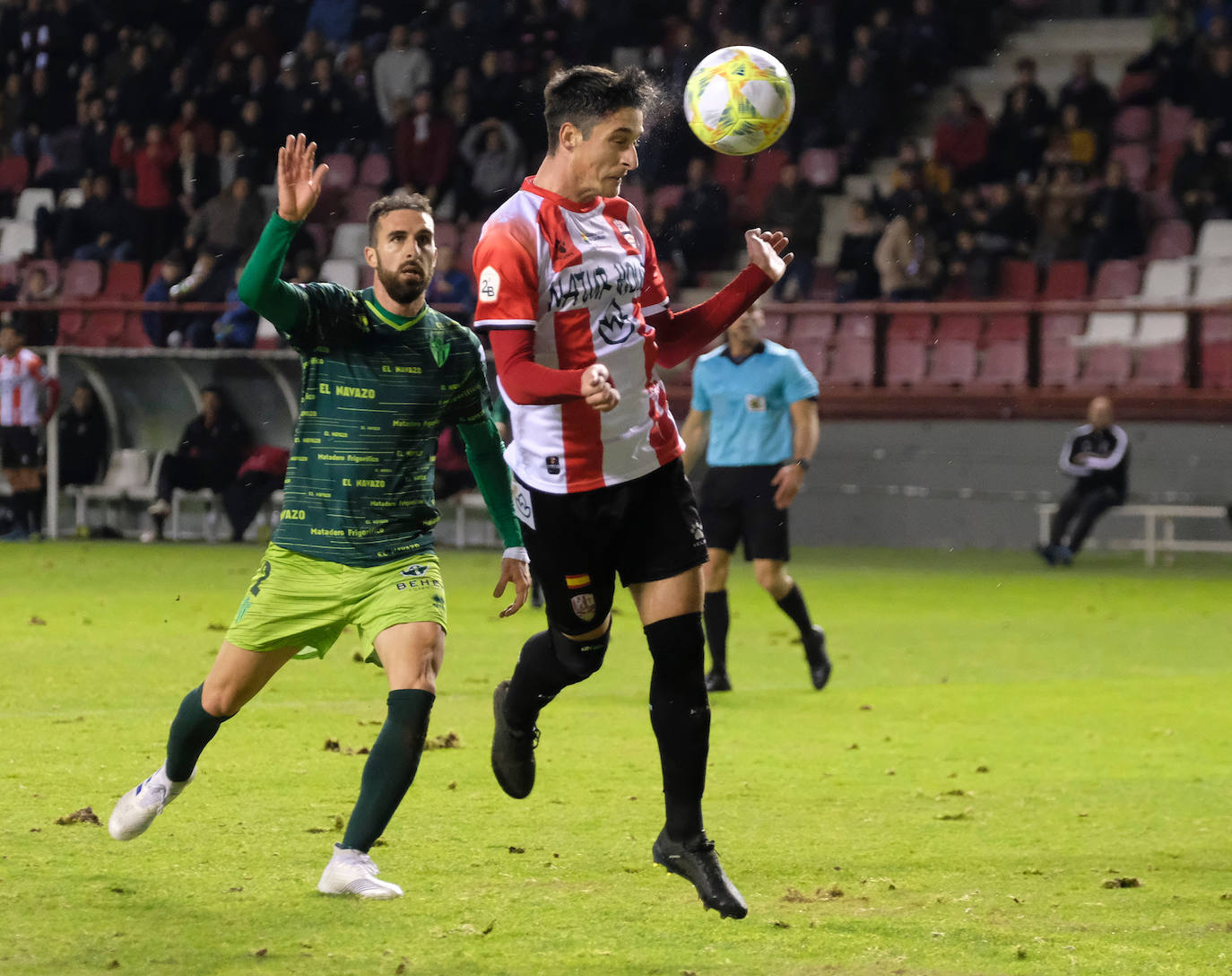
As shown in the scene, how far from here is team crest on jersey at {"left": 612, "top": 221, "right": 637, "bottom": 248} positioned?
511 centimetres

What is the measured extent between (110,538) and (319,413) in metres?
15.6

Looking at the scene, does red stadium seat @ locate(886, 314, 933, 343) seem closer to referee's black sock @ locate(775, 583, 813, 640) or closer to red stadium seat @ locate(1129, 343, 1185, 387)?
red stadium seat @ locate(1129, 343, 1185, 387)

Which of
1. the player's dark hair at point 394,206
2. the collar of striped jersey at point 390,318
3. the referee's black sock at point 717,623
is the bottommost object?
the referee's black sock at point 717,623

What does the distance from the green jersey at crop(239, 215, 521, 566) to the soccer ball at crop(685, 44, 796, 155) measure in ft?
4.11

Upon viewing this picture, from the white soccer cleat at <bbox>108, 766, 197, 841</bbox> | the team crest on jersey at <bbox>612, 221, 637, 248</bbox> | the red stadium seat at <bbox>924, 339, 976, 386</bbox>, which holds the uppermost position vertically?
the team crest on jersey at <bbox>612, 221, 637, 248</bbox>

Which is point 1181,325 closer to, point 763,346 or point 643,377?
point 763,346

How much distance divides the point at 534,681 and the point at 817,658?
14.7 ft

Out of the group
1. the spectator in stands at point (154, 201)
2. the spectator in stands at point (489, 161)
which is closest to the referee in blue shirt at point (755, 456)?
the spectator in stands at point (489, 161)

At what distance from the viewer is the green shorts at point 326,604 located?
534 centimetres

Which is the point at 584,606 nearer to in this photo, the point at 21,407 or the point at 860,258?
the point at 21,407

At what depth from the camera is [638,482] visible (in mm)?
5137

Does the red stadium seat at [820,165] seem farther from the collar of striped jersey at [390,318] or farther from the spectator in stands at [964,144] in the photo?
the collar of striped jersey at [390,318]

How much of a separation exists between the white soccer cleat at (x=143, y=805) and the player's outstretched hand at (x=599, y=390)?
6.38 feet

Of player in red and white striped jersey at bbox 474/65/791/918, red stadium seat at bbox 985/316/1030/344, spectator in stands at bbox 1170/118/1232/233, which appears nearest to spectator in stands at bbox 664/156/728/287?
red stadium seat at bbox 985/316/1030/344
